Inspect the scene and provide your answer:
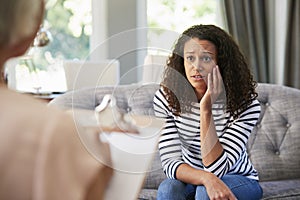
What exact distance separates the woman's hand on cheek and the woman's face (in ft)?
0.05

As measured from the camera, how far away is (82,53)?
17.6 feet

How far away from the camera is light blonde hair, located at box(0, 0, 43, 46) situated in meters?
0.31

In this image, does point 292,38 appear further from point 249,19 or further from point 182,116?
point 182,116

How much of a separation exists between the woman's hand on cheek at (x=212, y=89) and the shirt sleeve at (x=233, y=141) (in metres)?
0.41

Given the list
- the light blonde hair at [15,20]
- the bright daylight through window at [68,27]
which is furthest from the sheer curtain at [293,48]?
the light blonde hair at [15,20]

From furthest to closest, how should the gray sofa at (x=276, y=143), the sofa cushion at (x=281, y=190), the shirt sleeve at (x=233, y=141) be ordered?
the gray sofa at (x=276, y=143)
the sofa cushion at (x=281, y=190)
the shirt sleeve at (x=233, y=141)

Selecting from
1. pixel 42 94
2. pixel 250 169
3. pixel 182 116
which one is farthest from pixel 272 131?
pixel 42 94

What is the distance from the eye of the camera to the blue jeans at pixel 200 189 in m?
2.00

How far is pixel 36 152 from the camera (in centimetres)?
30

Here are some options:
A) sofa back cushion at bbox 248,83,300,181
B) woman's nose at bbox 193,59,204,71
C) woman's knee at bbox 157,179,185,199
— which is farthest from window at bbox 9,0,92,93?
woman's nose at bbox 193,59,204,71

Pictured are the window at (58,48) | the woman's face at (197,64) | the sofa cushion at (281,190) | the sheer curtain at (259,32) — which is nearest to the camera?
the woman's face at (197,64)

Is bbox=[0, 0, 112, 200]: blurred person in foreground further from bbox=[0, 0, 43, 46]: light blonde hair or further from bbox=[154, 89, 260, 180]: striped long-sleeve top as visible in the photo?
bbox=[154, 89, 260, 180]: striped long-sleeve top

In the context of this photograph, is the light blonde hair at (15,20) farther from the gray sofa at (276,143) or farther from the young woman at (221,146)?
the gray sofa at (276,143)

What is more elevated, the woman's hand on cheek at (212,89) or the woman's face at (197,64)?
the woman's face at (197,64)
